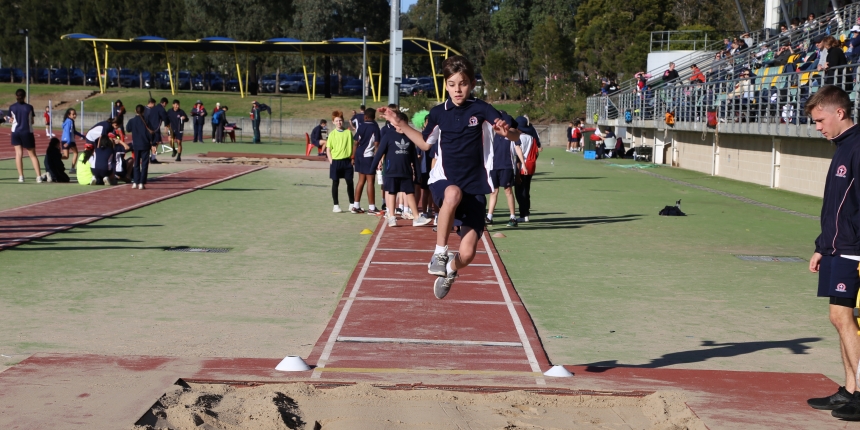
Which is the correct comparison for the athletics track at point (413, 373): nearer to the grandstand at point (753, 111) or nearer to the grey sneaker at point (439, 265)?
the grey sneaker at point (439, 265)

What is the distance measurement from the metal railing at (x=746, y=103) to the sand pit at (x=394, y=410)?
12.9m

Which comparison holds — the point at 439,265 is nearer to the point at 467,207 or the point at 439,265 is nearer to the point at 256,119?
Result: the point at 467,207

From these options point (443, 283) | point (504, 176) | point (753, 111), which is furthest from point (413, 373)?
point (753, 111)

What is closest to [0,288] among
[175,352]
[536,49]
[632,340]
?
[175,352]

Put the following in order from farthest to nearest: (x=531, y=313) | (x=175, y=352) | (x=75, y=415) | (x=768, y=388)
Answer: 1. (x=531, y=313)
2. (x=175, y=352)
3. (x=768, y=388)
4. (x=75, y=415)

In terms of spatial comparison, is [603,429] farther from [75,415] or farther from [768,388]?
[75,415]

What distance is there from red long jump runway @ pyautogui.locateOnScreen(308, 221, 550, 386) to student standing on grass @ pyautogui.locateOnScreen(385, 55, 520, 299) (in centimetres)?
62

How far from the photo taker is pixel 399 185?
53.3ft

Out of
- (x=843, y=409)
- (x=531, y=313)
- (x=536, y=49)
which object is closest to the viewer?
(x=843, y=409)

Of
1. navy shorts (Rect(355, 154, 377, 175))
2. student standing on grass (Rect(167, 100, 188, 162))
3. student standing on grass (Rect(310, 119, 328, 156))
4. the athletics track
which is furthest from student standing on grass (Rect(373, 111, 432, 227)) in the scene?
student standing on grass (Rect(310, 119, 328, 156))

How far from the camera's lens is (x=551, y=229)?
16531 millimetres

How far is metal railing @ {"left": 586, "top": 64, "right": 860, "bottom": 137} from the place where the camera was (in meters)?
24.0

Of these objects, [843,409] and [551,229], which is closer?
[843,409]

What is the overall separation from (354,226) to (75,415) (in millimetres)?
10814
